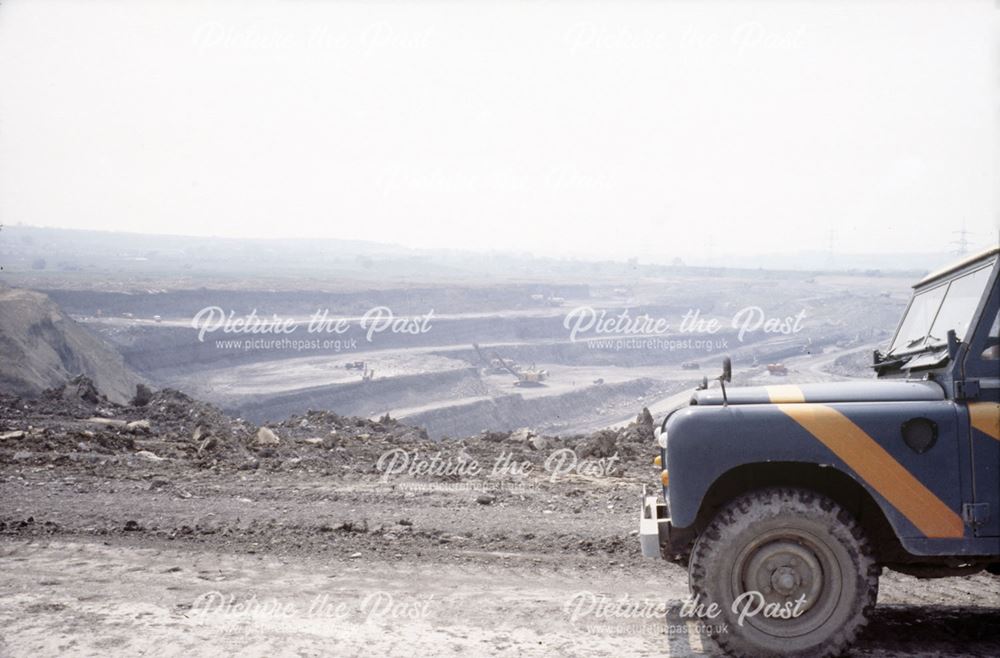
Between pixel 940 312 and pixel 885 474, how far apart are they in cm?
134

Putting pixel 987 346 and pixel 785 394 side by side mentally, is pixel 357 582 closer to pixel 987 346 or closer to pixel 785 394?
pixel 785 394

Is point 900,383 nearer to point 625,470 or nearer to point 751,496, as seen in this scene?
point 751,496

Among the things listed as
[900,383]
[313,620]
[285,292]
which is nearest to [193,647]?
[313,620]

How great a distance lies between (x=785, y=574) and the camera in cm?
487

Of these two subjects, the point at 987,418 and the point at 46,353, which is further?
the point at 46,353

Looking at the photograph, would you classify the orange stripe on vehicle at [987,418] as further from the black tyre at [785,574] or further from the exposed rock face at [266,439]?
the exposed rock face at [266,439]

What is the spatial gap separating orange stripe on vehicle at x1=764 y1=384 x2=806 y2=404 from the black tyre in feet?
1.70

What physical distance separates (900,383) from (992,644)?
169 centimetres

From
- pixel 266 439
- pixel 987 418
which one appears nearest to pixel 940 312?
pixel 987 418

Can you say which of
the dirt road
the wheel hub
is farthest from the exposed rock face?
the wheel hub

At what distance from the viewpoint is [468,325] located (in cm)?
7419

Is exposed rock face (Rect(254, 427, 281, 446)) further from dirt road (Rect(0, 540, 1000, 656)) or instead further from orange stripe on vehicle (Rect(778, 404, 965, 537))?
orange stripe on vehicle (Rect(778, 404, 965, 537))

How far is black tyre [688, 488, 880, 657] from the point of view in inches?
Result: 189

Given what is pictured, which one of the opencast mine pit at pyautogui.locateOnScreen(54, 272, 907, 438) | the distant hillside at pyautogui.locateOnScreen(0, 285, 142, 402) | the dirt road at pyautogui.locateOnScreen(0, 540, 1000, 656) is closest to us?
the dirt road at pyautogui.locateOnScreen(0, 540, 1000, 656)
